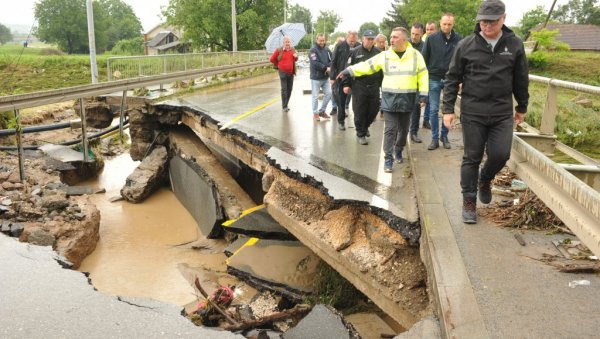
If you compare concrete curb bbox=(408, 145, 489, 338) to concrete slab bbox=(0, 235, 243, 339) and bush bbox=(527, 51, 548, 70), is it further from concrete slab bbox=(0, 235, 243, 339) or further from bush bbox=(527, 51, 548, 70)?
bush bbox=(527, 51, 548, 70)

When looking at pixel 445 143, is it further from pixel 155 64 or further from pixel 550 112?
pixel 155 64

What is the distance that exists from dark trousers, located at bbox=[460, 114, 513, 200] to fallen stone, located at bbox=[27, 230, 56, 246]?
5.33 metres

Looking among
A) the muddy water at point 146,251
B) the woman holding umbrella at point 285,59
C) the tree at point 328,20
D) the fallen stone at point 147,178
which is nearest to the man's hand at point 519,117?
the muddy water at point 146,251

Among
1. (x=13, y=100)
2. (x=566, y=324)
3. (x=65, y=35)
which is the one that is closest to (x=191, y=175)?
(x=13, y=100)

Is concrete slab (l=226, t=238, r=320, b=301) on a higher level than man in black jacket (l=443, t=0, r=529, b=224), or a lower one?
lower

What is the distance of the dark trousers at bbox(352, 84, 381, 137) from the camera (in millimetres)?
7961

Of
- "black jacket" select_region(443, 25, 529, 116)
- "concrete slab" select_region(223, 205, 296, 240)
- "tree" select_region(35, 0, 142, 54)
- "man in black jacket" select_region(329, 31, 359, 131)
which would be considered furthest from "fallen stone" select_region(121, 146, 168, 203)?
"tree" select_region(35, 0, 142, 54)

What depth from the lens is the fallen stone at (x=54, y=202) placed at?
8109mm

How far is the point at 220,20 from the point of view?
51.1 meters

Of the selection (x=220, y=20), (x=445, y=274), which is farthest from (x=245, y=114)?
(x=220, y=20)

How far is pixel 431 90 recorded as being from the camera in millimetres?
8047

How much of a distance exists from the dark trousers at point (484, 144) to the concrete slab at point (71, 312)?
2.51 m

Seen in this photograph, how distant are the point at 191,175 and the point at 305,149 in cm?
374

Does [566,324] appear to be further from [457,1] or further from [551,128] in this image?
[457,1]
